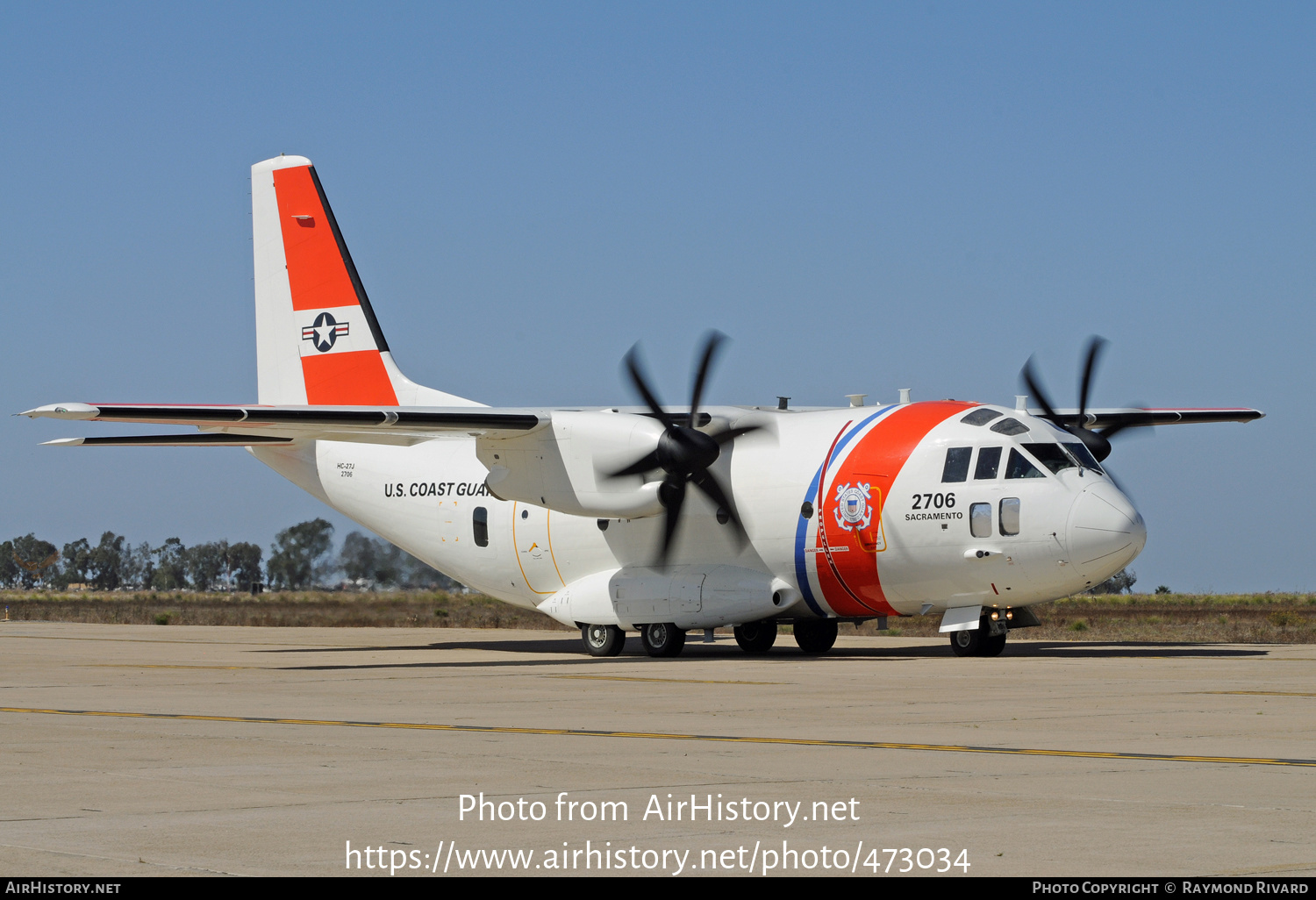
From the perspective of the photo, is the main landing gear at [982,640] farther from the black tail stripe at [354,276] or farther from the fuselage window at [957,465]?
the black tail stripe at [354,276]

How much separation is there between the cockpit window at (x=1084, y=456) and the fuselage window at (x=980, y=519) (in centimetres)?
167

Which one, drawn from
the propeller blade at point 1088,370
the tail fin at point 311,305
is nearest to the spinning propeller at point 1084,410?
the propeller blade at point 1088,370

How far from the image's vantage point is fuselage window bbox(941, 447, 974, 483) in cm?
2468

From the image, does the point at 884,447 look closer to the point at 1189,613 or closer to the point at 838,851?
the point at 838,851

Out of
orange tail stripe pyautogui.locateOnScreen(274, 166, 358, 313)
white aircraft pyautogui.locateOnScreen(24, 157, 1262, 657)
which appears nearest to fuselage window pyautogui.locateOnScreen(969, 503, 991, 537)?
white aircraft pyautogui.locateOnScreen(24, 157, 1262, 657)

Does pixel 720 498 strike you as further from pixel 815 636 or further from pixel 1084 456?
pixel 1084 456

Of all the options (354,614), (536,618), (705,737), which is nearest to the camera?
(705,737)

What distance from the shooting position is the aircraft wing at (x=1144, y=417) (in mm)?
28844

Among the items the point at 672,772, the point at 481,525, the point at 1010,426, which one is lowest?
the point at 672,772

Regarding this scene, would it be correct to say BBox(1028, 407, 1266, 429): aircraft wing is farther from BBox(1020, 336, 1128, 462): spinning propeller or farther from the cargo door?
the cargo door

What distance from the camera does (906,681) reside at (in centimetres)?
1972

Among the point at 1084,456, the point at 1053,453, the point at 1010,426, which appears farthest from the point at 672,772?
the point at 1084,456

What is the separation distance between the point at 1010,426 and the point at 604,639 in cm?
859

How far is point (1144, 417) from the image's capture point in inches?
1163
